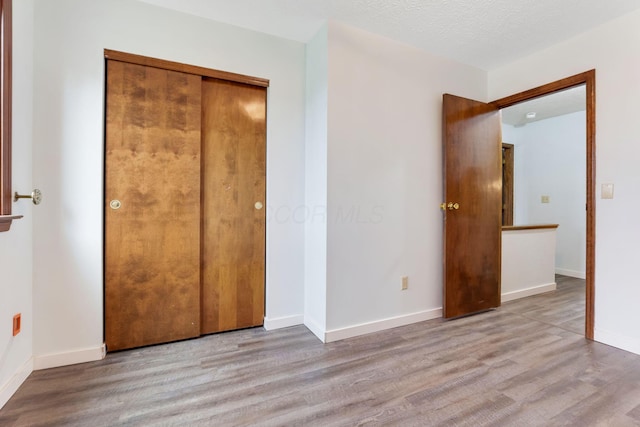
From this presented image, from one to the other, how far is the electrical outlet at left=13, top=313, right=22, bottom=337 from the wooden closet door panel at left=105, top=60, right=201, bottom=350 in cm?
42

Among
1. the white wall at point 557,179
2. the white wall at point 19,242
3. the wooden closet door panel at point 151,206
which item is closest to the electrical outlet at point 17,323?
the white wall at point 19,242

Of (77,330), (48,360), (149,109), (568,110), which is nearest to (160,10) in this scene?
(149,109)

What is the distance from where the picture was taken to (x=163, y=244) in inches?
82.5

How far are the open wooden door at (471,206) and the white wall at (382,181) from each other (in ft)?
0.34

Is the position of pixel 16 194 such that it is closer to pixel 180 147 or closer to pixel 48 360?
pixel 180 147

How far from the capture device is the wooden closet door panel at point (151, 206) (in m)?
1.96

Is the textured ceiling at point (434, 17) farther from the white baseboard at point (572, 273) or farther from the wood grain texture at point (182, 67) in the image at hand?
the white baseboard at point (572, 273)

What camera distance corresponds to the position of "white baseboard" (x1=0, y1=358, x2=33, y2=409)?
144cm

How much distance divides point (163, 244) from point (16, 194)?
811mm

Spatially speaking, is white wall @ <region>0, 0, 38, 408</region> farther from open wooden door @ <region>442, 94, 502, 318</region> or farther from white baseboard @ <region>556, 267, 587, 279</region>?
white baseboard @ <region>556, 267, 587, 279</region>

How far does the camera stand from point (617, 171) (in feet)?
6.98

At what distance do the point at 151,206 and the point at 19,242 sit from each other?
0.69 metres

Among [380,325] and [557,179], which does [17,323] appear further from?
[557,179]

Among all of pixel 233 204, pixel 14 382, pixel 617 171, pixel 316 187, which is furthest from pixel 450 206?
pixel 14 382
